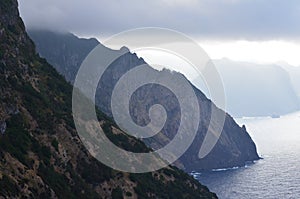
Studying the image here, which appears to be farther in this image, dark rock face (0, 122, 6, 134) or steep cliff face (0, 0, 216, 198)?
dark rock face (0, 122, 6, 134)

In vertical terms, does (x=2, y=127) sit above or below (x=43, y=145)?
above

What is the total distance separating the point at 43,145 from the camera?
93125mm

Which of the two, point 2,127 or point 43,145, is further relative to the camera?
point 43,145

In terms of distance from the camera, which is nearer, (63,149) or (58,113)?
(63,149)

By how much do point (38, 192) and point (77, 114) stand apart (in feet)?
189

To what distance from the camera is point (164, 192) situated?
11981 centimetres

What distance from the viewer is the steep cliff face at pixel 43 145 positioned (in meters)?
77.6

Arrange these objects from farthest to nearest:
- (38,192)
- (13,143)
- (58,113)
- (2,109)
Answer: (58,113)
(2,109)
(13,143)
(38,192)

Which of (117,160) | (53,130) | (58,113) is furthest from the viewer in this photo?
(117,160)

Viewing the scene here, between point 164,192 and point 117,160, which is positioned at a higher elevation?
point 117,160

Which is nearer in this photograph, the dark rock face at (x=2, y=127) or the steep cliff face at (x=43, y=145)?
the steep cliff face at (x=43, y=145)

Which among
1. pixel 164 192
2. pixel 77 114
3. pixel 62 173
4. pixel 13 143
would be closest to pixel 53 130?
pixel 62 173

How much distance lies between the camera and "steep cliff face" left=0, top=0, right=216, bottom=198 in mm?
77569

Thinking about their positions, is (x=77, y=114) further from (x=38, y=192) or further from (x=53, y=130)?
(x=38, y=192)
